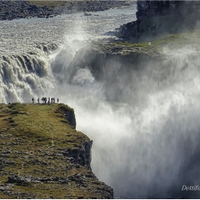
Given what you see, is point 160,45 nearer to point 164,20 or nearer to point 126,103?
point 126,103

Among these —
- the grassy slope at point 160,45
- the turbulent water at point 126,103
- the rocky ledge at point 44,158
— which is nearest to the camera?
the rocky ledge at point 44,158

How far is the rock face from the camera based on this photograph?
13875 cm

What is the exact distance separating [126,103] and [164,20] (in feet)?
142

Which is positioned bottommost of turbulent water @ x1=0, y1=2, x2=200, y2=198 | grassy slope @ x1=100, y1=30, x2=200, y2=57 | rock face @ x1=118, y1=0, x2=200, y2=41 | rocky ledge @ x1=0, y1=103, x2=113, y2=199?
turbulent water @ x1=0, y1=2, x2=200, y2=198

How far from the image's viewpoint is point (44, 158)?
55438mm

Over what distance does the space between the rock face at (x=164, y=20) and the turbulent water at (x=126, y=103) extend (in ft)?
40.0

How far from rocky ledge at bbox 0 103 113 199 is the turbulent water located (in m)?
13.9

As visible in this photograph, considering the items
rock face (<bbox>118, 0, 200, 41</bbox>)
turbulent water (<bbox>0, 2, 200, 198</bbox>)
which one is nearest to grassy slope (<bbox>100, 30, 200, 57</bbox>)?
turbulent water (<bbox>0, 2, 200, 198</bbox>)

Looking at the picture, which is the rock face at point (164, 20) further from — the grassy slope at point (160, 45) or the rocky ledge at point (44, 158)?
the rocky ledge at point (44, 158)

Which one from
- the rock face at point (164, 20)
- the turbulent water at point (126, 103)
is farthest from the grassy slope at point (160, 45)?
the rock face at point (164, 20)

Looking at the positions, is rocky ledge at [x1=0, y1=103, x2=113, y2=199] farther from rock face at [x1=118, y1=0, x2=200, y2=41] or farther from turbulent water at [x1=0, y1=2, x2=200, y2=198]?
rock face at [x1=118, y1=0, x2=200, y2=41]

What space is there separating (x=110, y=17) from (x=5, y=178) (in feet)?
507

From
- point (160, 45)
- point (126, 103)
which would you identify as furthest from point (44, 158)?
point (160, 45)

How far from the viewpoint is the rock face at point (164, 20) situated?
139 m
